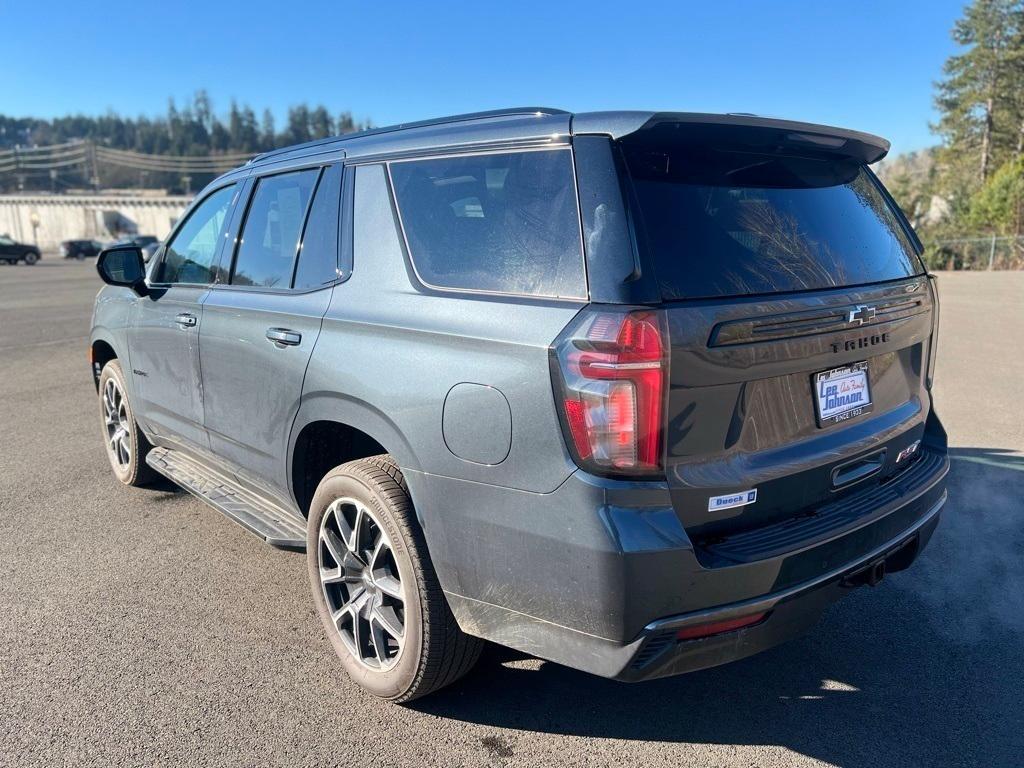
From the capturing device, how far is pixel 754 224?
2.53m

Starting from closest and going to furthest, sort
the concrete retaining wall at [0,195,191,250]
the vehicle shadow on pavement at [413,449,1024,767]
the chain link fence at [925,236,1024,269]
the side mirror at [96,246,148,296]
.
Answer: the vehicle shadow on pavement at [413,449,1024,767], the side mirror at [96,246,148,296], the chain link fence at [925,236,1024,269], the concrete retaining wall at [0,195,191,250]

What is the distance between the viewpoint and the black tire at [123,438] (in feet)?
16.6

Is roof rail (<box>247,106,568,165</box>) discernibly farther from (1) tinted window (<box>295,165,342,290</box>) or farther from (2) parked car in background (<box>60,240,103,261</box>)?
(2) parked car in background (<box>60,240,103,261</box>)

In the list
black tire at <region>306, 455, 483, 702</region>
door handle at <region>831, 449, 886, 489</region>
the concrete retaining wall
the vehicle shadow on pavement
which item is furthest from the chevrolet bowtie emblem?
the concrete retaining wall

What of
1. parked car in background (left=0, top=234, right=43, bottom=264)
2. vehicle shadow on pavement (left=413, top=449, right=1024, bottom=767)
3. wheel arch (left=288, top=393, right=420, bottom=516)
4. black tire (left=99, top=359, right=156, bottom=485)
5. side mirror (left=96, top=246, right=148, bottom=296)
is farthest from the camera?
parked car in background (left=0, top=234, right=43, bottom=264)

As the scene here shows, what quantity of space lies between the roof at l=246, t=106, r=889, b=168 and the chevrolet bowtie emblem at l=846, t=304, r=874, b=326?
0.61m

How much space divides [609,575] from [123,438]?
14.4ft

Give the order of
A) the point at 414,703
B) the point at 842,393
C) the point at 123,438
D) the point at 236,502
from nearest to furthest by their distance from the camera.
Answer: the point at 842,393
the point at 414,703
the point at 236,502
the point at 123,438

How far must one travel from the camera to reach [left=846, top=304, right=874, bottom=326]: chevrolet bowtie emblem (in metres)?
2.58

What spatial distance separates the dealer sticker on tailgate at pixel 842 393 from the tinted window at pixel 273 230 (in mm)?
2239

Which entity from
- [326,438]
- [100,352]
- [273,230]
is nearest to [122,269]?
[100,352]

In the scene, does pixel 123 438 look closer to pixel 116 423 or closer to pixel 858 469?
pixel 116 423

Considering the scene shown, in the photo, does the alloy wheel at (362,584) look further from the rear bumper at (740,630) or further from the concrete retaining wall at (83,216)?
the concrete retaining wall at (83,216)

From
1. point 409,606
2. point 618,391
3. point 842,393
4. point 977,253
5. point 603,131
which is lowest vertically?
point 977,253
